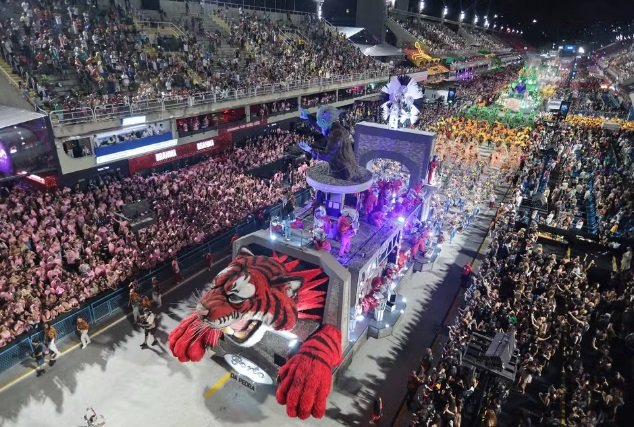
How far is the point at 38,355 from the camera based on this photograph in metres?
11.2

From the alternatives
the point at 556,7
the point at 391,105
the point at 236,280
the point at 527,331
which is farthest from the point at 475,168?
the point at 556,7

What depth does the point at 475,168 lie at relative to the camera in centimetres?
2948

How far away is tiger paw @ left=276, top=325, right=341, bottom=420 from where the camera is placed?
9570 millimetres

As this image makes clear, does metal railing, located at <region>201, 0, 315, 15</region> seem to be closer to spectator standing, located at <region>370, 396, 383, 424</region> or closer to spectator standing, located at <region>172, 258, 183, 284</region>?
spectator standing, located at <region>172, 258, 183, 284</region>

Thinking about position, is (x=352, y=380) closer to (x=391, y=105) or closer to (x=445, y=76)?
(x=391, y=105)

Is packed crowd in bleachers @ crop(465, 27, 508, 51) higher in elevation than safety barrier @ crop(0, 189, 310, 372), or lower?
higher

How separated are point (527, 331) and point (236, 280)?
884cm

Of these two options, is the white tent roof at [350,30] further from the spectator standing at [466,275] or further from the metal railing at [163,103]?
the spectator standing at [466,275]

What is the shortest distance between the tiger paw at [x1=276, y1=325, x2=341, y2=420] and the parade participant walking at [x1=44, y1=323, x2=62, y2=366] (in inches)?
267

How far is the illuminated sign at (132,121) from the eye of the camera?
1981 cm

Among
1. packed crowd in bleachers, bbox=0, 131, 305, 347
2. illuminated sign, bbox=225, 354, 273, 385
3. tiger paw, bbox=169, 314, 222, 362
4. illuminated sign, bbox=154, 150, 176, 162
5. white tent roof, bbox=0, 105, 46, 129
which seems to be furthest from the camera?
illuminated sign, bbox=154, 150, 176, 162

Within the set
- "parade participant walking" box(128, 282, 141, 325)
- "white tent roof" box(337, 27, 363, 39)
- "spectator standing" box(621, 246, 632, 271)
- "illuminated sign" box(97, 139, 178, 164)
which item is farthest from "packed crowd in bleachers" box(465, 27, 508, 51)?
"parade participant walking" box(128, 282, 141, 325)

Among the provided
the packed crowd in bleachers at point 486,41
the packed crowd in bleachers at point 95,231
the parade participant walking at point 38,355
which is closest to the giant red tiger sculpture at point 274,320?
the parade participant walking at point 38,355

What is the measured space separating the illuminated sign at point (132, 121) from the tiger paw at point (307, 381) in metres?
15.3
